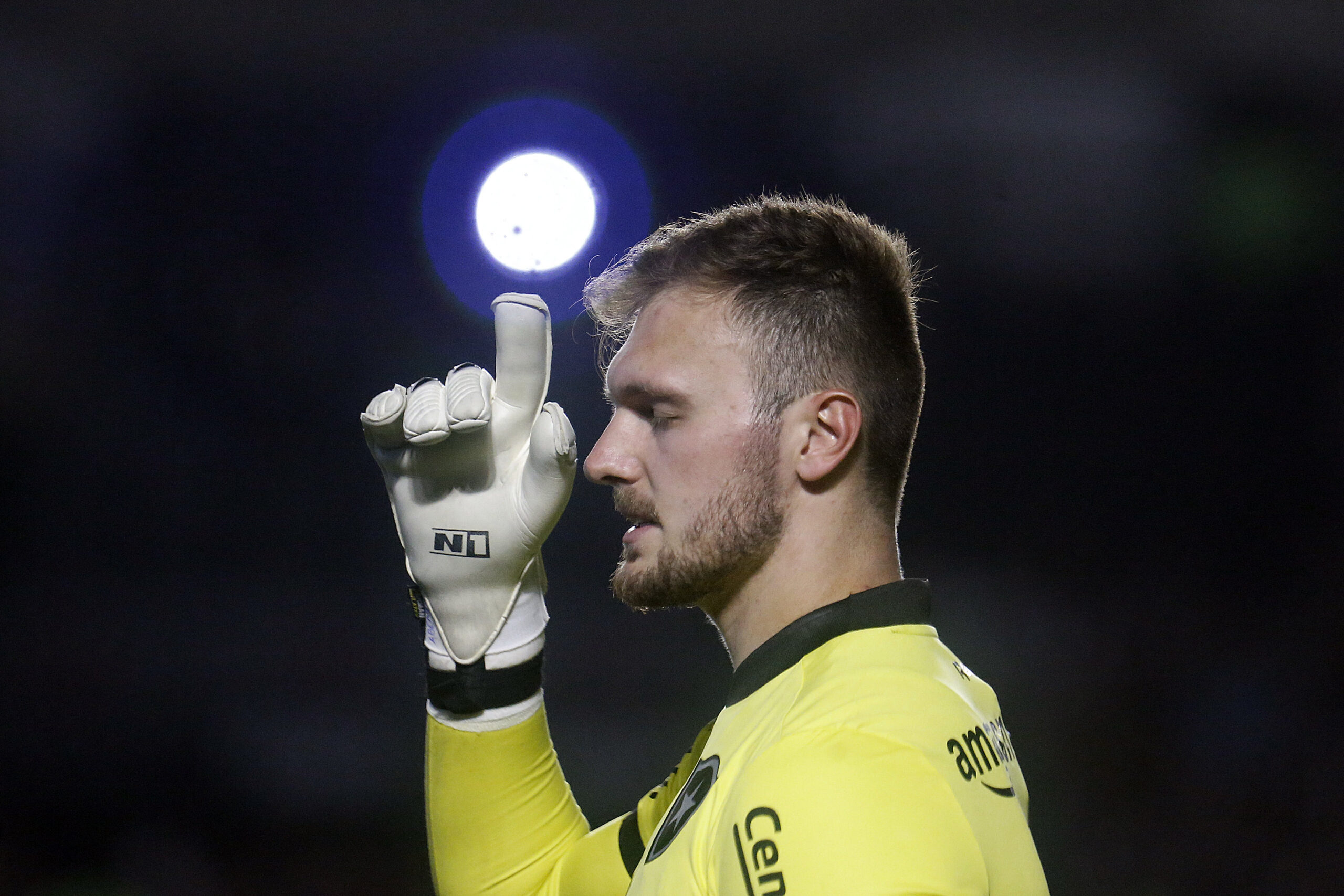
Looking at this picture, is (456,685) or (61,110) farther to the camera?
(61,110)

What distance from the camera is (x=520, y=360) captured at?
1041mm

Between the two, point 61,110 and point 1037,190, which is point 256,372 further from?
point 1037,190

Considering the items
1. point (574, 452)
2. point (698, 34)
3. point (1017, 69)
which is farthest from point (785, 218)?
point (1017, 69)

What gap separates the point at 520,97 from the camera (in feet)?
8.04

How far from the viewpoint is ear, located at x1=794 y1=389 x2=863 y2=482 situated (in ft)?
2.45

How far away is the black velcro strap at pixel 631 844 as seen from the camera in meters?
0.95

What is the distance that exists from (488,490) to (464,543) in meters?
0.07

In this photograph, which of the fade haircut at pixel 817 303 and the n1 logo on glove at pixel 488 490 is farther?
the n1 logo on glove at pixel 488 490

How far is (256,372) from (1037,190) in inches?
96.3

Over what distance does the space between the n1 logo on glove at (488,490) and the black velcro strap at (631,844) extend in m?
0.23

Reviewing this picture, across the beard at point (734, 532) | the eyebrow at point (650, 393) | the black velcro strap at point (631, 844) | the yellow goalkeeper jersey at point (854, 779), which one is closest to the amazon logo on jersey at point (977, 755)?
the yellow goalkeeper jersey at point (854, 779)

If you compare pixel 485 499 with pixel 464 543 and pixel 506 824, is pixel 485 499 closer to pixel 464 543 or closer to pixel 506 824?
pixel 464 543

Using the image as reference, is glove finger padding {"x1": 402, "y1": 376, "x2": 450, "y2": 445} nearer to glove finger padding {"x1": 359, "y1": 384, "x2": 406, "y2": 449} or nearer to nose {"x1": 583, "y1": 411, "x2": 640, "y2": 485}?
glove finger padding {"x1": 359, "y1": 384, "x2": 406, "y2": 449}

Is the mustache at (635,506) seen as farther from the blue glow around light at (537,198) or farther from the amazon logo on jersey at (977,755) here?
the blue glow around light at (537,198)
